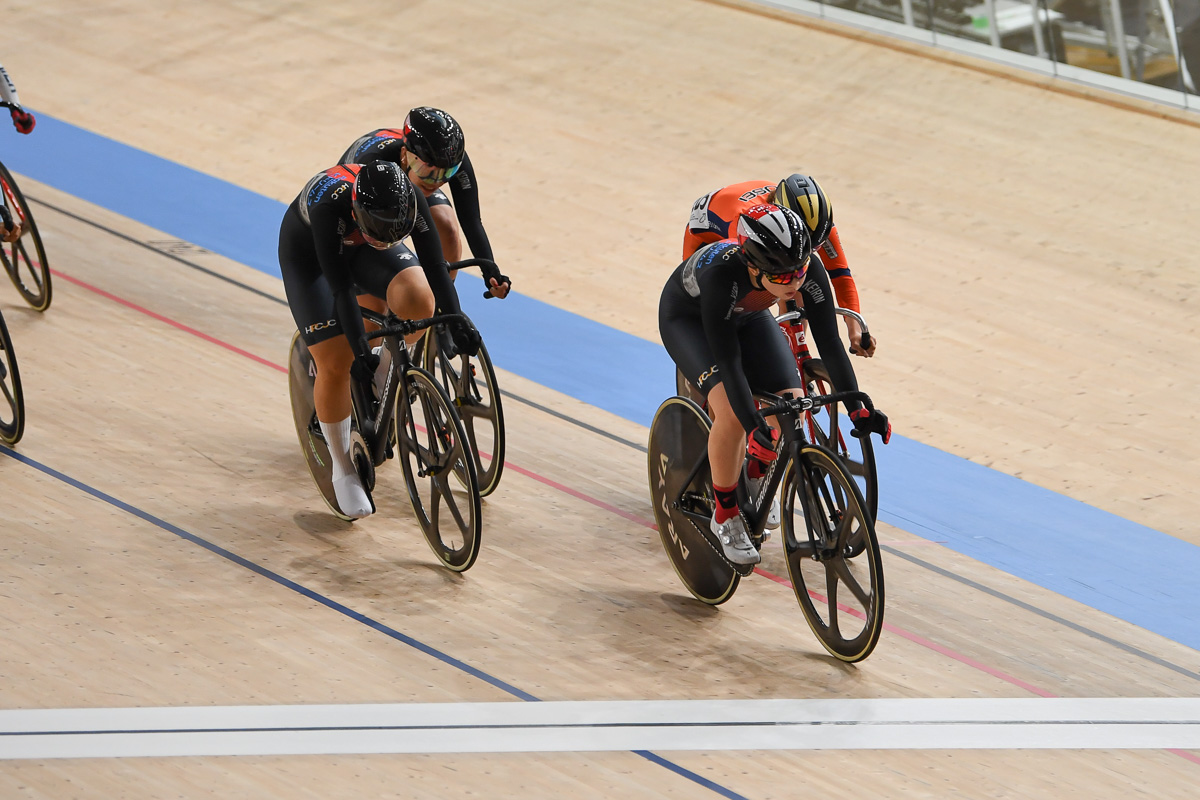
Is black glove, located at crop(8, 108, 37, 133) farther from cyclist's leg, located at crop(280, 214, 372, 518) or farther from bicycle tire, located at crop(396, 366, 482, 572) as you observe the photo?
bicycle tire, located at crop(396, 366, 482, 572)

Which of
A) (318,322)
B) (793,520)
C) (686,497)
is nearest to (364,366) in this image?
(318,322)

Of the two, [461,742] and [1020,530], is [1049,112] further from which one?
[461,742]

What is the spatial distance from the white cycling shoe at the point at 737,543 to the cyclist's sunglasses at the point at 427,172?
134 cm

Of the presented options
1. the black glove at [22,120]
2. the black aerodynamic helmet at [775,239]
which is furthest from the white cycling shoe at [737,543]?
the black glove at [22,120]

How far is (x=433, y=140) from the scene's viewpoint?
3.99 m

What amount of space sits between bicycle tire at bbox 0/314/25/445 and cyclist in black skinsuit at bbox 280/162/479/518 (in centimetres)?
102

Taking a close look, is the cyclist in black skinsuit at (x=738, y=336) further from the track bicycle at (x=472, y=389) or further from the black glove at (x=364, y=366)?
the black glove at (x=364, y=366)

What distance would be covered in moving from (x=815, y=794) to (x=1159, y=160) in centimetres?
571

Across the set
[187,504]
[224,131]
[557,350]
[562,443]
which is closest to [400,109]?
[224,131]

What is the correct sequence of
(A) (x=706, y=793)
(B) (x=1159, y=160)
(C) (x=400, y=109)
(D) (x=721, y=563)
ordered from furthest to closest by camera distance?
(C) (x=400, y=109)
(B) (x=1159, y=160)
(D) (x=721, y=563)
(A) (x=706, y=793)

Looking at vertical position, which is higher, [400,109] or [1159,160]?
[400,109]

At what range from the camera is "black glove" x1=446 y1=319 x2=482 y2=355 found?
386 cm

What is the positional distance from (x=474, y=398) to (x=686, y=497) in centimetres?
92

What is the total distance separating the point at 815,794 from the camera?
3145mm
